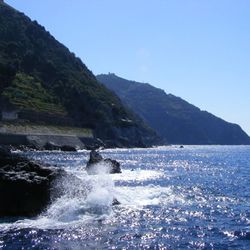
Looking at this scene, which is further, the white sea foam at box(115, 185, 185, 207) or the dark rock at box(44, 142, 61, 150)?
the dark rock at box(44, 142, 61, 150)

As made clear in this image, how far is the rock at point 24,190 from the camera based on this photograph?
38.5 metres

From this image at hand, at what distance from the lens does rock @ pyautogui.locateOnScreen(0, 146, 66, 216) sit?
38.5 metres

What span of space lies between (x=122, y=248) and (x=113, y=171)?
60.3m

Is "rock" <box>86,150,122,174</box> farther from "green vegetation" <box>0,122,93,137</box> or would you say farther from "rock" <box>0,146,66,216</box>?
"green vegetation" <box>0,122,93,137</box>

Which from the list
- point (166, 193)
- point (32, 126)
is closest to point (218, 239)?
point (166, 193)

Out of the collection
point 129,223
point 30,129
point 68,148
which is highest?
point 30,129

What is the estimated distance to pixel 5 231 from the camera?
109 ft

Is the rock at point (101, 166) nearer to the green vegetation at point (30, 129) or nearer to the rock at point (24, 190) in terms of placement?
the rock at point (24, 190)

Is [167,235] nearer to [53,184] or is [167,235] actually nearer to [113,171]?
[53,184]

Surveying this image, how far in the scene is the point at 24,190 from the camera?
3853 cm

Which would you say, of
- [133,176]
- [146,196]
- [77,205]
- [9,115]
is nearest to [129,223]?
[77,205]

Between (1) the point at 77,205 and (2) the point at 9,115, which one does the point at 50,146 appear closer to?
(2) the point at 9,115

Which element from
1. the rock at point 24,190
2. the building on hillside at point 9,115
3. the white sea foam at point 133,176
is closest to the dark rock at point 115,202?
the rock at point 24,190

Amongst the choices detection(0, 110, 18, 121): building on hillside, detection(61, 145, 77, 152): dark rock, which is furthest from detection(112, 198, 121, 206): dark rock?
detection(0, 110, 18, 121): building on hillside
